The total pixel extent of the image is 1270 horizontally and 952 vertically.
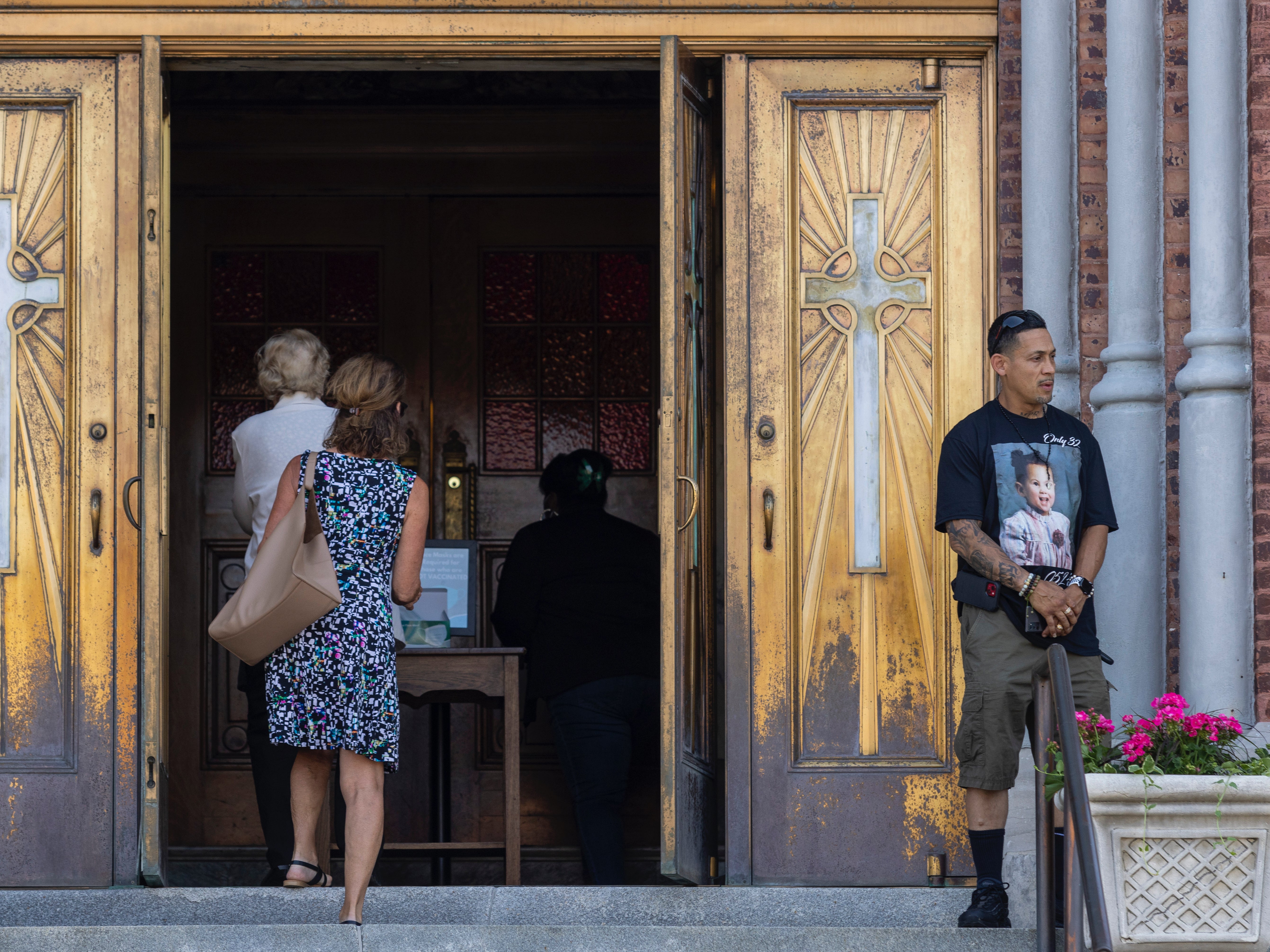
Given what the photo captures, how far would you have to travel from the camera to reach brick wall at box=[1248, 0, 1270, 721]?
17.3ft

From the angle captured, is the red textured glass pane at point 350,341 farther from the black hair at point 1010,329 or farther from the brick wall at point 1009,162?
the black hair at point 1010,329

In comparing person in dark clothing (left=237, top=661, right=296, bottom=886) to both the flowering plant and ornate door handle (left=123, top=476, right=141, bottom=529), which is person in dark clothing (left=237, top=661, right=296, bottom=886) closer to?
ornate door handle (left=123, top=476, right=141, bottom=529)

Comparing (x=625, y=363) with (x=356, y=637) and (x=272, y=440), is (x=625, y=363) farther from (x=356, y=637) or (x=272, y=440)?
(x=356, y=637)

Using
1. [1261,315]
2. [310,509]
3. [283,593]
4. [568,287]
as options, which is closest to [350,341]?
[568,287]

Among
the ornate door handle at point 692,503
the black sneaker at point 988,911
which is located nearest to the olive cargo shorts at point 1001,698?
the black sneaker at point 988,911

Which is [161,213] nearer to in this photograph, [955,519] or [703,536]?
[703,536]

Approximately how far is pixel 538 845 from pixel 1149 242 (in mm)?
3787

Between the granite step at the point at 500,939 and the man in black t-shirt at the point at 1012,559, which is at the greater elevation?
the man in black t-shirt at the point at 1012,559

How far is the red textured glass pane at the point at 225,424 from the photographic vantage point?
26.4 ft

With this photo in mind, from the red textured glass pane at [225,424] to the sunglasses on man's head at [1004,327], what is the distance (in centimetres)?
401

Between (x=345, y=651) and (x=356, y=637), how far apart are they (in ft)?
0.16

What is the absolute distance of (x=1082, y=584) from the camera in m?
4.93

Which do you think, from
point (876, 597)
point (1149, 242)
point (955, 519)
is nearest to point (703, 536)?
point (876, 597)

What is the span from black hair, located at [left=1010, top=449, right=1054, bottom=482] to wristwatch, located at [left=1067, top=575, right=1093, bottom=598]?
30 cm
